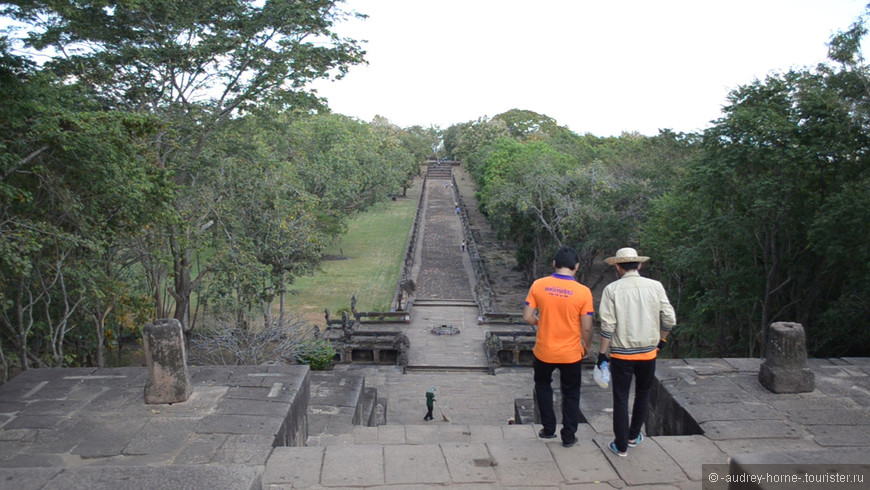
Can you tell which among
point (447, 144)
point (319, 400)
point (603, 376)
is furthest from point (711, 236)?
point (447, 144)

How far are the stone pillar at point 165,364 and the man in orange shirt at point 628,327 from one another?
146 inches

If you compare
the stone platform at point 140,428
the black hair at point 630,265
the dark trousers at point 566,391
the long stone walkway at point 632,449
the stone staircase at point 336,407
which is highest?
the black hair at point 630,265

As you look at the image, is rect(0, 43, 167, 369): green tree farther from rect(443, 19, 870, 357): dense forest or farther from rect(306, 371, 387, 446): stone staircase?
rect(443, 19, 870, 357): dense forest

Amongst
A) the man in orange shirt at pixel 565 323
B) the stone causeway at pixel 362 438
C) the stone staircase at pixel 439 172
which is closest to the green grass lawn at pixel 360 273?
the stone causeway at pixel 362 438

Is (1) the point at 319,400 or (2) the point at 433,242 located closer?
(1) the point at 319,400

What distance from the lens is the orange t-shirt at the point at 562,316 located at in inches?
180

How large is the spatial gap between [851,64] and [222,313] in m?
15.5

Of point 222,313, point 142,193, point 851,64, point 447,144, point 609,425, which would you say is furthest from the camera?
point 447,144

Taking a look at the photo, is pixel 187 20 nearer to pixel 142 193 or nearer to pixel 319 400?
pixel 142 193

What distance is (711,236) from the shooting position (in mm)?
15719

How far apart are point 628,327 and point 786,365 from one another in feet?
8.02

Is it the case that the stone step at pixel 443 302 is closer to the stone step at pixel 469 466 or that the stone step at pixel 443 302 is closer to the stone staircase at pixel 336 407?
the stone staircase at pixel 336 407

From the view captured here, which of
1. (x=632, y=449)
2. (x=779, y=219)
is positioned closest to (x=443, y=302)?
(x=779, y=219)

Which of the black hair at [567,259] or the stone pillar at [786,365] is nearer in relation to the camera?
the black hair at [567,259]
